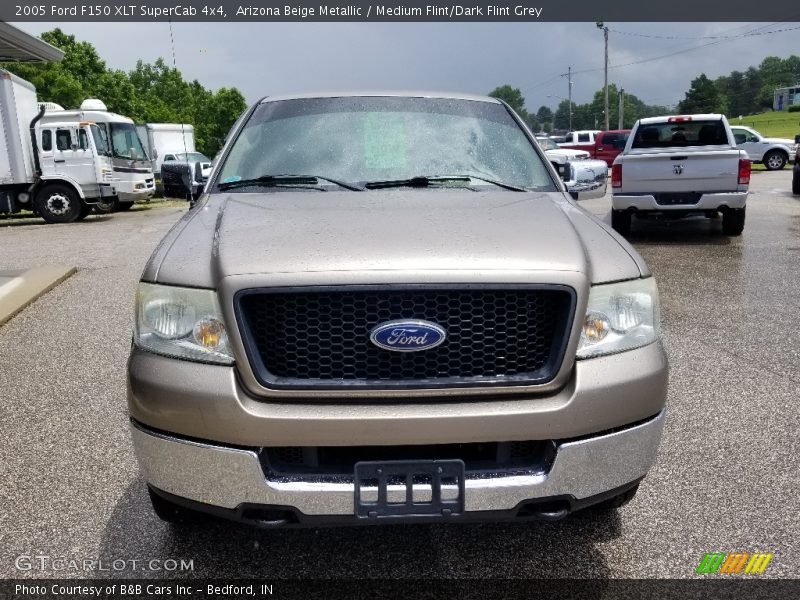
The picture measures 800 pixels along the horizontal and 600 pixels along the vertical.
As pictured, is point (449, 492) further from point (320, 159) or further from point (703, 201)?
point (703, 201)

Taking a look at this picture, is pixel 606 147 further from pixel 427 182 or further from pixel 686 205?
pixel 427 182

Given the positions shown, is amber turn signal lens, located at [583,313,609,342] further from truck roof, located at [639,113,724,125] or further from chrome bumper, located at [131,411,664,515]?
truck roof, located at [639,113,724,125]

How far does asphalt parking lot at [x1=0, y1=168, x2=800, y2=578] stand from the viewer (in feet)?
9.31

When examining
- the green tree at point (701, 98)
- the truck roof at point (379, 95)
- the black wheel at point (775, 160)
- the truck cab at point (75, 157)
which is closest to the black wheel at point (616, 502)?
the truck roof at point (379, 95)

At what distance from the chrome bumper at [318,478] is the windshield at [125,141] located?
19.5 meters

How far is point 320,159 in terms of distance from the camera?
3.60 m

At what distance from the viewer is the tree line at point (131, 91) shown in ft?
127

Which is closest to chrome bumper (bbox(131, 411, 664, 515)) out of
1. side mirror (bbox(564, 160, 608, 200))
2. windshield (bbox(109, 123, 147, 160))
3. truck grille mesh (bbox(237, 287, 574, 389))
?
truck grille mesh (bbox(237, 287, 574, 389))

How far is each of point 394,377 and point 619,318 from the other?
798 mm

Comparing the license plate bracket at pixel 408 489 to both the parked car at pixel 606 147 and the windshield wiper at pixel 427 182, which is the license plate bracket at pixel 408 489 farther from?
the parked car at pixel 606 147

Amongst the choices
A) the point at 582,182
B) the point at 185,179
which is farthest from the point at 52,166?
the point at 582,182

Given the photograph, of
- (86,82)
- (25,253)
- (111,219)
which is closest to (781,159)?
(111,219)

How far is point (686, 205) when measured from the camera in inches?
440

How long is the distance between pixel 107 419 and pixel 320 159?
2064 mm
